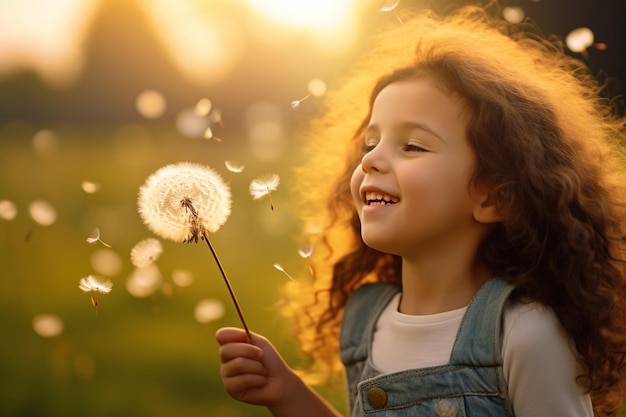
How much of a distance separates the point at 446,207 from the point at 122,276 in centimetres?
172

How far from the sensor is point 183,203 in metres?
1.42

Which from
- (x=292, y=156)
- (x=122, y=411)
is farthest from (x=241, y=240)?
(x=122, y=411)

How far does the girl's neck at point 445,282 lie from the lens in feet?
4.85

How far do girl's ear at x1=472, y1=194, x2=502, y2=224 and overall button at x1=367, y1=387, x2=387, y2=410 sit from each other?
384 mm

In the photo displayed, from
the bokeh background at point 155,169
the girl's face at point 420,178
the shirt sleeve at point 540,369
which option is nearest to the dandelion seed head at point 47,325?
the bokeh background at point 155,169

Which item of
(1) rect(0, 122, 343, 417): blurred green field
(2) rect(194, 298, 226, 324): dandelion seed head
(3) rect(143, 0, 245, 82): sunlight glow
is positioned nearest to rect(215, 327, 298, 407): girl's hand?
(1) rect(0, 122, 343, 417): blurred green field

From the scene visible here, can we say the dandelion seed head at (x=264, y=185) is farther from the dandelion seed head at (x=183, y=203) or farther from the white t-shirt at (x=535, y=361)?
the white t-shirt at (x=535, y=361)

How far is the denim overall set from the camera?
1.35 m

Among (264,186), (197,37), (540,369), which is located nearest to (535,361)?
(540,369)

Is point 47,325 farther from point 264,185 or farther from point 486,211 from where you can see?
point 486,211

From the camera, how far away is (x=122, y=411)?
7.23ft

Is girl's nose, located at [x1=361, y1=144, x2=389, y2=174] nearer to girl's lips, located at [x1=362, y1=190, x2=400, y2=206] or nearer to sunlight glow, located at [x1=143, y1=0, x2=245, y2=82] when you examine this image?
girl's lips, located at [x1=362, y1=190, x2=400, y2=206]

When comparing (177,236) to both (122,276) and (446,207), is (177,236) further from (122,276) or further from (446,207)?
(122,276)

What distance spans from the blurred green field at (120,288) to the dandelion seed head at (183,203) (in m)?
0.56
